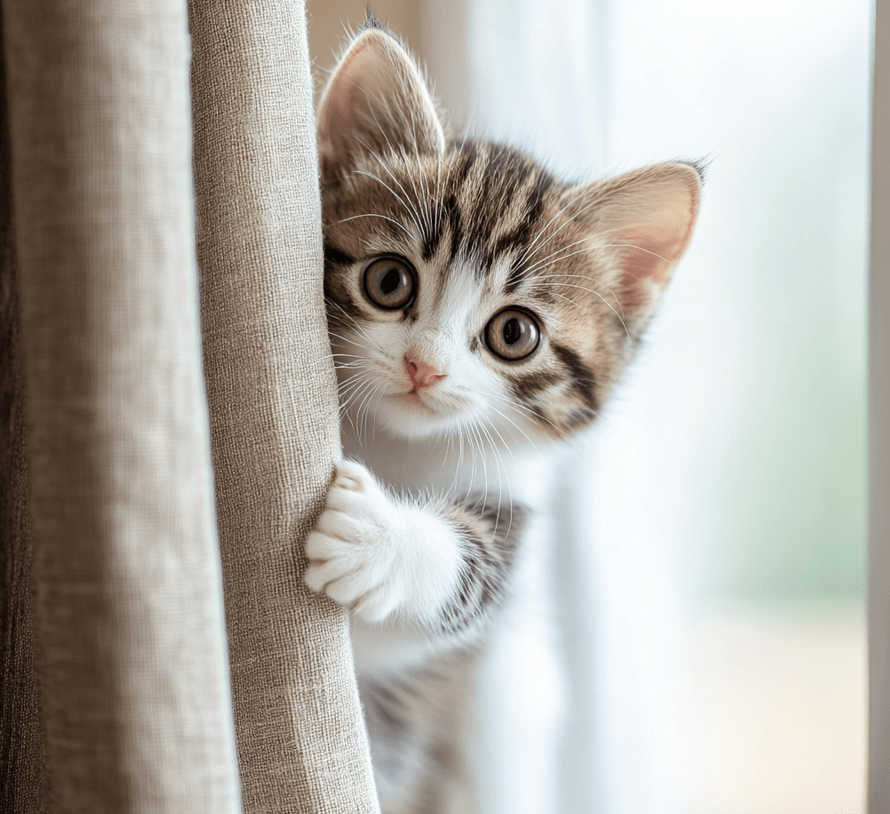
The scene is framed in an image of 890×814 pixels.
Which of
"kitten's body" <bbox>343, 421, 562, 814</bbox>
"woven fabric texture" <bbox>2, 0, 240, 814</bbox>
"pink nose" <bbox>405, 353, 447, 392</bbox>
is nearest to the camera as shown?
"woven fabric texture" <bbox>2, 0, 240, 814</bbox>

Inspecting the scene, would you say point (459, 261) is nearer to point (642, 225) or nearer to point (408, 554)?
point (642, 225)

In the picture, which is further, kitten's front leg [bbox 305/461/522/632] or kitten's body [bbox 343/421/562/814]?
kitten's body [bbox 343/421/562/814]

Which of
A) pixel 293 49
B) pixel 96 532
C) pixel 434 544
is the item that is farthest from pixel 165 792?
pixel 293 49

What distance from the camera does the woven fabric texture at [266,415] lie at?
53cm

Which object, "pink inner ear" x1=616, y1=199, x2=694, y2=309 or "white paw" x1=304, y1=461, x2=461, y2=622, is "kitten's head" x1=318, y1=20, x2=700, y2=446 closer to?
"pink inner ear" x1=616, y1=199, x2=694, y2=309

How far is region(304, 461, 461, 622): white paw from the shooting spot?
547 millimetres

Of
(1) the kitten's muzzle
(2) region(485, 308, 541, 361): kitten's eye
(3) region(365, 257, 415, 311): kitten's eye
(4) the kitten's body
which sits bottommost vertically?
(4) the kitten's body

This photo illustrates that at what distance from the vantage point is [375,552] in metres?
0.62

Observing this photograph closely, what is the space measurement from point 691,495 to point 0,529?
2.76ft

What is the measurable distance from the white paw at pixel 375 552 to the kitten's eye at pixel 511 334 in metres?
0.22

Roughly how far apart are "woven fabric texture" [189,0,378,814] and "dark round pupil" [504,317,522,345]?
348mm

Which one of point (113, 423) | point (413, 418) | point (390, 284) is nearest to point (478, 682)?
point (413, 418)

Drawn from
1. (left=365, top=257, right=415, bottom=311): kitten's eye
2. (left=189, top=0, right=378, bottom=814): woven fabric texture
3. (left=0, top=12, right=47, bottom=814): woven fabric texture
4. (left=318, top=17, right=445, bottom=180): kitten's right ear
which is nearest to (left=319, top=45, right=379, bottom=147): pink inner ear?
(left=318, top=17, right=445, bottom=180): kitten's right ear

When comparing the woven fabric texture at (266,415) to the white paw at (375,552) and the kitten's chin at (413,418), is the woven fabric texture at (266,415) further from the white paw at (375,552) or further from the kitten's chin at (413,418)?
the kitten's chin at (413,418)
